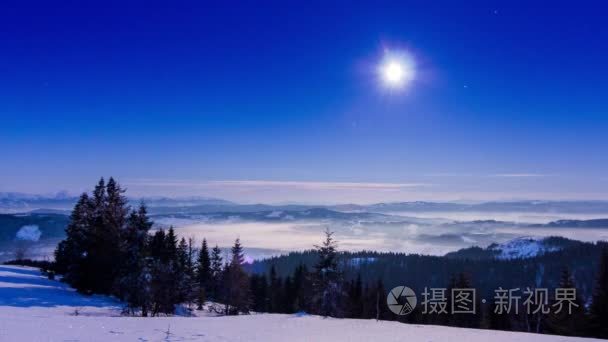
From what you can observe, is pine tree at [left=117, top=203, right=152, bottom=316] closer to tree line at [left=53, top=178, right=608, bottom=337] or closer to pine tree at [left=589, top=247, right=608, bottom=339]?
tree line at [left=53, top=178, right=608, bottom=337]

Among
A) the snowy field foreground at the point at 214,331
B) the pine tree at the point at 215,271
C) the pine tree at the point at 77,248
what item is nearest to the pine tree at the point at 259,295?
the pine tree at the point at 215,271

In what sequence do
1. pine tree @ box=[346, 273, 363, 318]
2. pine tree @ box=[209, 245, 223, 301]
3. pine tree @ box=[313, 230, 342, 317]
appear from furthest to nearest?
pine tree @ box=[209, 245, 223, 301], pine tree @ box=[346, 273, 363, 318], pine tree @ box=[313, 230, 342, 317]

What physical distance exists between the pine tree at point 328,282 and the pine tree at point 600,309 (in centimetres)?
2411

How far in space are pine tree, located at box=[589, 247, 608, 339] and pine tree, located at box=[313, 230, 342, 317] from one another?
79.1 ft

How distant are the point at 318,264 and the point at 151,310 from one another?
16.2 metres

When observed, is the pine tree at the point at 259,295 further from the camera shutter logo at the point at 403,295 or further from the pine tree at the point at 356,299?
the camera shutter logo at the point at 403,295

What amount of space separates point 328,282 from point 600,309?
26.3m

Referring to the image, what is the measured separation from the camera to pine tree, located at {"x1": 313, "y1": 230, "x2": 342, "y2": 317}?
40312mm

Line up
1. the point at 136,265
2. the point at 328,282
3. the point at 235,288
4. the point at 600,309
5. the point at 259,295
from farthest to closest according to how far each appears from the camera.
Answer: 1. the point at 259,295
2. the point at 235,288
3. the point at 328,282
4. the point at 600,309
5. the point at 136,265

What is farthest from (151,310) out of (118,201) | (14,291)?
(118,201)

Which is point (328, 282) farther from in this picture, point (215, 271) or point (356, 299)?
point (215, 271)

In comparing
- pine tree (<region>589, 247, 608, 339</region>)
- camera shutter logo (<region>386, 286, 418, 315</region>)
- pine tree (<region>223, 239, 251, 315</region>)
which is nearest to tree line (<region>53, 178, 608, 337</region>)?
pine tree (<region>589, 247, 608, 339</region>)

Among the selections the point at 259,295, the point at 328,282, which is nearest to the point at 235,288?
the point at 328,282

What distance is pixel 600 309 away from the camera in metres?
39.9
